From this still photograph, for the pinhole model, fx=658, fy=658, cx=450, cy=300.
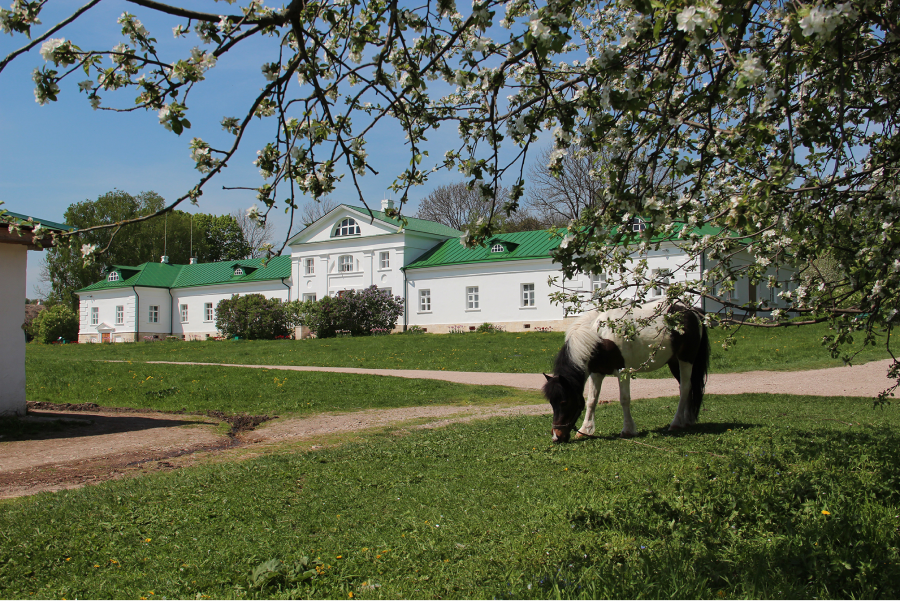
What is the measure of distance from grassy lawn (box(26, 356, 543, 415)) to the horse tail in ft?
15.9

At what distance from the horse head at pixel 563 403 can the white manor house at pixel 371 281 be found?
2262 cm

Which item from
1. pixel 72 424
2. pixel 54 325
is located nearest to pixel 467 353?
pixel 72 424

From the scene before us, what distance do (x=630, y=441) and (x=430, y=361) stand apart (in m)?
15.4

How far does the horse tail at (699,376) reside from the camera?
8.11 metres

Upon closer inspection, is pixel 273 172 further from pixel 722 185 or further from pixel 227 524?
pixel 722 185

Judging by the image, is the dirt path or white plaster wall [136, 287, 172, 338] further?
white plaster wall [136, 287, 172, 338]

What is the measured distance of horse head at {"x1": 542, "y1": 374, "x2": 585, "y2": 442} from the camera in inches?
276

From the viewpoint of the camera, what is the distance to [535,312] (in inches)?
1423

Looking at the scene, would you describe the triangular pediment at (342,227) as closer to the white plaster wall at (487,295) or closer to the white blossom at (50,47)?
the white plaster wall at (487,295)

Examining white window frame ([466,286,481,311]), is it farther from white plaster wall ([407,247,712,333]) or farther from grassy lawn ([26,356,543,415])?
grassy lawn ([26,356,543,415])

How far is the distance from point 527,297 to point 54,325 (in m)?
37.0

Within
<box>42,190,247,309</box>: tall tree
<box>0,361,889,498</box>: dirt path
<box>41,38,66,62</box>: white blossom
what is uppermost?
<box>42,190,247,309</box>: tall tree

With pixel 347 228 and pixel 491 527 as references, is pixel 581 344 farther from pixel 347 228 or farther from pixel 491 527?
pixel 347 228

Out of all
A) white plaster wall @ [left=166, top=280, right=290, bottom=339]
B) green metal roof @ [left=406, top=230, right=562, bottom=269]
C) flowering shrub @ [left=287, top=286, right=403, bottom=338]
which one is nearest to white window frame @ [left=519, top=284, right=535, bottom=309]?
green metal roof @ [left=406, top=230, right=562, bottom=269]
